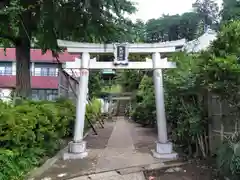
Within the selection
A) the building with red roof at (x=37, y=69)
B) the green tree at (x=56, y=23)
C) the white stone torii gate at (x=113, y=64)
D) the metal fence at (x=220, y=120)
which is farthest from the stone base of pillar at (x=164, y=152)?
the building with red roof at (x=37, y=69)

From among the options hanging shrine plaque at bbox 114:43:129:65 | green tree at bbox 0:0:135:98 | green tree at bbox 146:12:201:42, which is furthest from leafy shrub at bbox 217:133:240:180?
green tree at bbox 146:12:201:42

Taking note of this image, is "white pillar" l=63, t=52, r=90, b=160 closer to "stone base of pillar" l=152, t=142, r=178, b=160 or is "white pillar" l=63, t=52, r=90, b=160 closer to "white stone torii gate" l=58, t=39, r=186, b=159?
"white stone torii gate" l=58, t=39, r=186, b=159

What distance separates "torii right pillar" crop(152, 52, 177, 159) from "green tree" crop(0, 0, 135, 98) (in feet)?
6.26

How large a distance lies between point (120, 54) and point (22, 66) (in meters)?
3.48

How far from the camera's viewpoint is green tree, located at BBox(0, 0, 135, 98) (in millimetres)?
8391

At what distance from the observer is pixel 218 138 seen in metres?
6.41

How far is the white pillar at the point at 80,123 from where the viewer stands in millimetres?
7802

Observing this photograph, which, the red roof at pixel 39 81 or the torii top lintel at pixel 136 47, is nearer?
the torii top lintel at pixel 136 47

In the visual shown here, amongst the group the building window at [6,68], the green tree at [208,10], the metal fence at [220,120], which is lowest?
the metal fence at [220,120]

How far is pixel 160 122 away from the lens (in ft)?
26.5

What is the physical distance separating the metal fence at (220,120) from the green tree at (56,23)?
401 centimetres

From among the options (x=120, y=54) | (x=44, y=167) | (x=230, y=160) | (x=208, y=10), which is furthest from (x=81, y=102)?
(x=208, y=10)

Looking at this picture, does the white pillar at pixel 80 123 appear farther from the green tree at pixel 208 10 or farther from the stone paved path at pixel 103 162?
the green tree at pixel 208 10

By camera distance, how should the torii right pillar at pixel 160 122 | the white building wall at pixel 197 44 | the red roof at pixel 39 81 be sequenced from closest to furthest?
the white building wall at pixel 197 44, the torii right pillar at pixel 160 122, the red roof at pixel 39 81
